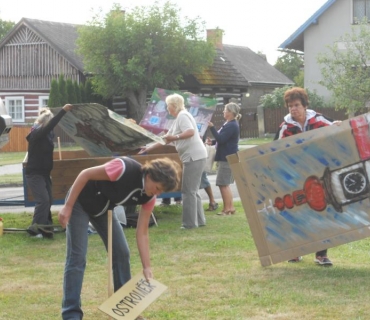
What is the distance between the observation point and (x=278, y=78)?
2512 inches

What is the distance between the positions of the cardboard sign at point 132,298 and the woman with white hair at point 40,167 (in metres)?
4.97

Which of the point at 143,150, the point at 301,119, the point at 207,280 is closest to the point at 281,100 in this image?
the point at 143,150

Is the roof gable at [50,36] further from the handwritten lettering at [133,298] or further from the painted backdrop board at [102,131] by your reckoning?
the handwritten lettering at [133,298]

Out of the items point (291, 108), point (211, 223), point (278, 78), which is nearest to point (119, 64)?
point (278, 78)

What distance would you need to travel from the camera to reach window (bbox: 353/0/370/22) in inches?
1812

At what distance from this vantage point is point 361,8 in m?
46.2

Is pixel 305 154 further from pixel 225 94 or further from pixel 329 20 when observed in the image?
pixel 225 94

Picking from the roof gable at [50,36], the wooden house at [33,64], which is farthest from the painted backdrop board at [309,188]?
the wooden house at [33,64]

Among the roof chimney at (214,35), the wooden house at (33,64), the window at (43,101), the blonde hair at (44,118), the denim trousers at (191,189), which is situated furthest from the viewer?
the window at (43,101)

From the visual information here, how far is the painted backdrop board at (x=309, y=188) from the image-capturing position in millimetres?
8422

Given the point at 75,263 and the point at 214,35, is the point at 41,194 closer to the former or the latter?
the point at 75,263

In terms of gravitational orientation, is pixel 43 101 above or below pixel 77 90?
below

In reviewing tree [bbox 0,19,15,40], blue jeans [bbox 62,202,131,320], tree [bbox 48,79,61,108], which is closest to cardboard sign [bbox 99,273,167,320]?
blue jeans [bbox 62,202,131,320]

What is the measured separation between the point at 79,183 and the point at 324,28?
41.9 m
